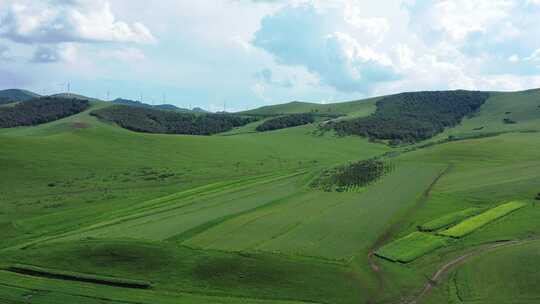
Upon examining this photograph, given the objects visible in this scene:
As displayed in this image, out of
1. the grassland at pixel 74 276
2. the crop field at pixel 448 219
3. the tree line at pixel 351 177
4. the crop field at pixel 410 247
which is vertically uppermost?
the tree line at pixel 351 177

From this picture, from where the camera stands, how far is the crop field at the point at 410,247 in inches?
2384

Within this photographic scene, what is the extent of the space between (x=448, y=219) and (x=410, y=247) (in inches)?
608

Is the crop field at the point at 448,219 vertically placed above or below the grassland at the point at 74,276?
above

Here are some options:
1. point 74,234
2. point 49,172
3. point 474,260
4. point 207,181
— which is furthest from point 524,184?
point 49,172

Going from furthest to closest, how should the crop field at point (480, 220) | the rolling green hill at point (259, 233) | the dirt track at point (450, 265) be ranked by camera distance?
the crop field at point (480, 220) < the rolling green hill at point (259, 233) < the dirt track at point (450, 265)

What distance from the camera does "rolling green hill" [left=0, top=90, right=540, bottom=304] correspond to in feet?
173

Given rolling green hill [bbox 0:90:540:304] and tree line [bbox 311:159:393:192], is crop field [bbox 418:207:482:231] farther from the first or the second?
tree line [bbox 311:159:393:192]

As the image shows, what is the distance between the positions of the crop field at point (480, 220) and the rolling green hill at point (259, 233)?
81 cm

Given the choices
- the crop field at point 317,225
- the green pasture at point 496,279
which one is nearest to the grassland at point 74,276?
the crop field at point 317,225

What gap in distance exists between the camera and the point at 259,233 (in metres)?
70.1

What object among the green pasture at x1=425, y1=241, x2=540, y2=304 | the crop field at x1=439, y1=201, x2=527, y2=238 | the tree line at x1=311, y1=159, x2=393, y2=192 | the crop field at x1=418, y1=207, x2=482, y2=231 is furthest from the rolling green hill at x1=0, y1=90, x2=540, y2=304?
the tree line at x1=311, y1=159, x2=393, y2=192

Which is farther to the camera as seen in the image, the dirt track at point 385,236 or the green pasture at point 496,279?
the dirt track at point 385,236

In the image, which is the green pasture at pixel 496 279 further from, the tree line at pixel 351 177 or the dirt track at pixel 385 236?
the tree line at pixel 351 177

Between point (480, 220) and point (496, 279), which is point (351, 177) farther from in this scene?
point (496, 279)
